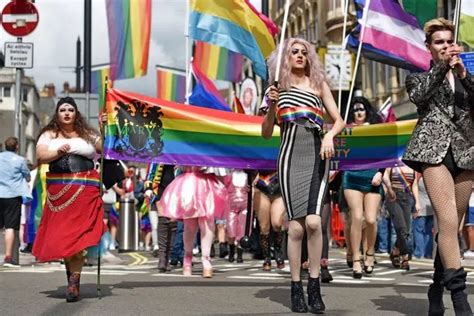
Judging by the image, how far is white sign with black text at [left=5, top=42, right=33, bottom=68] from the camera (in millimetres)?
15805

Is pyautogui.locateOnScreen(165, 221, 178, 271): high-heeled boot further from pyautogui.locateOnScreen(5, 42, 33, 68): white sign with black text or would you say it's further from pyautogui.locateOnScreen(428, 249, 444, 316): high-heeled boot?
pyautogui.locateOnScreen(428, 249, 444, 316): high-heeled boot

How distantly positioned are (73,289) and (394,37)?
4993 mm

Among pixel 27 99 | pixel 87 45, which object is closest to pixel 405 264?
pixel 87 45

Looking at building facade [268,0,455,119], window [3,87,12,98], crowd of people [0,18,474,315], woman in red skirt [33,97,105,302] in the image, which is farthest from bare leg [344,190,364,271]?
window [3,87,12,98]

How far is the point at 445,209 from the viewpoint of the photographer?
20.2 ft

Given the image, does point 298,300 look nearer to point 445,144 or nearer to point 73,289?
point 445,144

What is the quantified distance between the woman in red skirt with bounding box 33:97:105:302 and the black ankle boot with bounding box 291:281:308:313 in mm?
1888

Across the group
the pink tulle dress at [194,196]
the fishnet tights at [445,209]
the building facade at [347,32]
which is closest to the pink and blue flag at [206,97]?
the pink tulle dress at [194,196]

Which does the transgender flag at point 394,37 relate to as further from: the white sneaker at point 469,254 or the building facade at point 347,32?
the building facade at point 347,32

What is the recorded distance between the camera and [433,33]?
6480 millimetres

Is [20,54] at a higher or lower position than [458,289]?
higher

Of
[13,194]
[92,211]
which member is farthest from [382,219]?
[92,211]

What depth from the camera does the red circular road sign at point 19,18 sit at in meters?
A: 15.6

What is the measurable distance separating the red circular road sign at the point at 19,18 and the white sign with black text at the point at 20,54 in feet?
0.74
